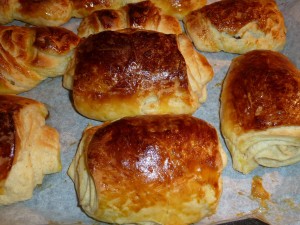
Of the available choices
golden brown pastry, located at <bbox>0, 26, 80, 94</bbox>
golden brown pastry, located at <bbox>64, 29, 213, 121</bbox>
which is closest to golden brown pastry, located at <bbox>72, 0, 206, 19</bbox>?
golden brown pastry, located at <bbox>0, 26, 80, 94</bbox>

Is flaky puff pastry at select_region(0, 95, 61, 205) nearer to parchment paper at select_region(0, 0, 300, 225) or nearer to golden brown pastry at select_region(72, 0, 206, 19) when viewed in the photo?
parchment paper at select_region(0, 0, 300, 225)

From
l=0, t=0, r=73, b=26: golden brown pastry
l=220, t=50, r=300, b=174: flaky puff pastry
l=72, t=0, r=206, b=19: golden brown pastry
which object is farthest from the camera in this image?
l=72, t=0, r=206, b=19: golden brown pastry

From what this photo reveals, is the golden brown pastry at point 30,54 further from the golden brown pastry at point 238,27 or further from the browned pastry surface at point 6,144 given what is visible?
the golden brown pastry at point 238,27

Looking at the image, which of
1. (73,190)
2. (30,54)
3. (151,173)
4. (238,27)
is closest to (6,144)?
(73,190)

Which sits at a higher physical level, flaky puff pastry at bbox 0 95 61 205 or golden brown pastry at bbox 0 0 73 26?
golden brown pastry at bbox 0 0 73 26

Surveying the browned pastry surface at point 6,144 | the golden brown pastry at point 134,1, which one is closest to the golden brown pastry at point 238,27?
the golden brown pastry at point 134,1
